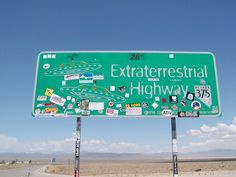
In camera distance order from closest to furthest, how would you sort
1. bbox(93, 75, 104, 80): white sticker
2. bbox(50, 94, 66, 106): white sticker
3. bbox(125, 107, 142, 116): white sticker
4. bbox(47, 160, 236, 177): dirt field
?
bbox(125, 107, 142, 116): white sticker
bbox(50, 94, 66, 106): white sticker
bbox(93, 75, 104, 80): white sticker
bbox(47, 160, 236, 177): dirt field

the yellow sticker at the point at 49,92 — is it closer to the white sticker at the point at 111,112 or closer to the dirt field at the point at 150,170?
the white sticker at the point at 111,112

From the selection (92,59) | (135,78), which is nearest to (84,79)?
(92,59)

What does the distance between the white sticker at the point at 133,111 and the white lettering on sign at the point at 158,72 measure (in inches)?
47.0

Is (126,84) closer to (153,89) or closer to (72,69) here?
(153,89)

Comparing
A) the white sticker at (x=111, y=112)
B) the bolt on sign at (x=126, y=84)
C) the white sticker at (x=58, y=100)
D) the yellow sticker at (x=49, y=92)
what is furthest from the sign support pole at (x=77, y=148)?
the yellow sticker at (x=49, y=92)

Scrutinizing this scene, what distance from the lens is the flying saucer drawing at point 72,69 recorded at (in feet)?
32.9

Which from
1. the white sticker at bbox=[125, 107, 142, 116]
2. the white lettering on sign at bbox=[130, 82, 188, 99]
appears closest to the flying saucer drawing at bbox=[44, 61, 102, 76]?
the white lettering on sign at bbox=[130, 82, 188, 99]

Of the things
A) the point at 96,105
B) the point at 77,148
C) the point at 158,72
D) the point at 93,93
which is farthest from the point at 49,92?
the point at 158,72

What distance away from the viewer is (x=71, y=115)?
948cm

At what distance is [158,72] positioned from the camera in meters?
10.0

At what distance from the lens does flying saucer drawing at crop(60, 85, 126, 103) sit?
9695mm

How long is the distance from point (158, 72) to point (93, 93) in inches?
95.7

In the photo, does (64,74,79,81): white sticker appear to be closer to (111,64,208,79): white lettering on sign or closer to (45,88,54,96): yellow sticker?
(45,88,54,96): yellow sticker

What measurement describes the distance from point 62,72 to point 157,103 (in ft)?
11.6
